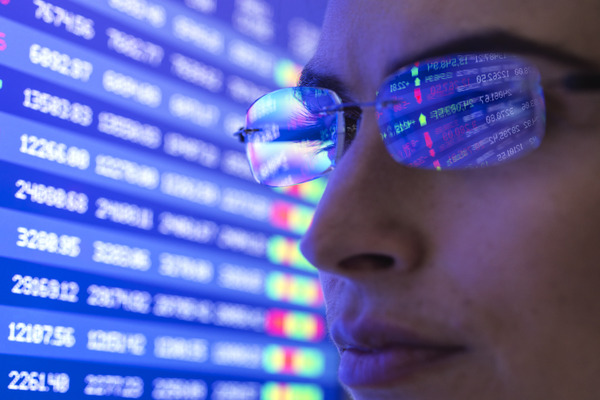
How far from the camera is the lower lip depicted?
1.85 ft

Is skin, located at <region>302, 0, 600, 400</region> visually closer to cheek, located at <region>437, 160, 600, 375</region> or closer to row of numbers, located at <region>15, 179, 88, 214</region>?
cheek, located at <region>437, 160, 600, 375</region>

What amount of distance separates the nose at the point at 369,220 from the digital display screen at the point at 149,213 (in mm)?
404

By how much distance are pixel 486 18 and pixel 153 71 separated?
2.03 ft

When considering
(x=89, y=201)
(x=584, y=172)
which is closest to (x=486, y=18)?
(x=584, y=172)

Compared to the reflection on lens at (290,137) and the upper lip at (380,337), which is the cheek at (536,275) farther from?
the reflection on lens at (290,137)

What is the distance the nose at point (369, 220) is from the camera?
586 mm

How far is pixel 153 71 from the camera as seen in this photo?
1061 millimetres

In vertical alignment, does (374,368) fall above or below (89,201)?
below

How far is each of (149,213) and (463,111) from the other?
0.58m

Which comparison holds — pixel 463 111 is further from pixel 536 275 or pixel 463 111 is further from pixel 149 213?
pixel 149 213

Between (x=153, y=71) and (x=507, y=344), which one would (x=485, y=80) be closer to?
(x=507, y=344)

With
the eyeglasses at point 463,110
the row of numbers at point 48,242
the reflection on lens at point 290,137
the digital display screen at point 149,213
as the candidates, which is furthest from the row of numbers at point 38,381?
the eyeglasses at point 463,110

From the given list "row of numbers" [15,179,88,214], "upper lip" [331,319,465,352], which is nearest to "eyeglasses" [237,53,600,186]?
"upper lip" [331,319,465,352]

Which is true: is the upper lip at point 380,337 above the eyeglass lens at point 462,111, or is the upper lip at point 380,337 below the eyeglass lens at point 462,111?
below
